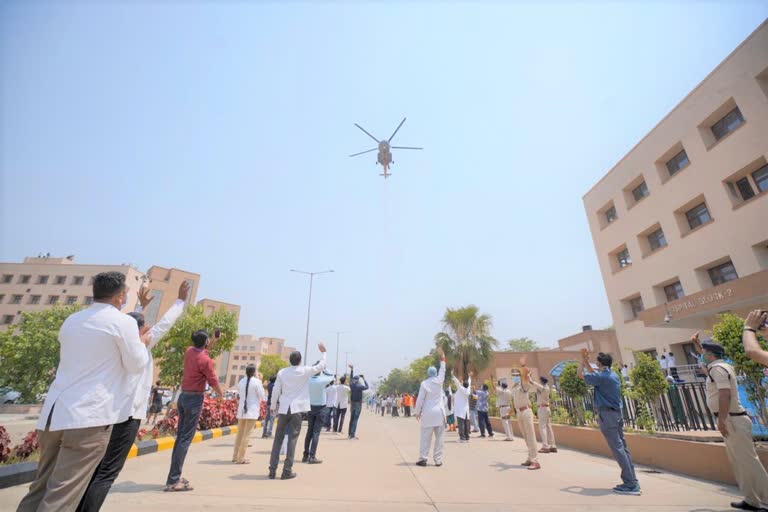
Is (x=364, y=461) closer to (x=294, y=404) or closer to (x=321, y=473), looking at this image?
(x=321, y=473)

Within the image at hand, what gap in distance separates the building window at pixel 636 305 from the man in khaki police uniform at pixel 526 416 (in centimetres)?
1721

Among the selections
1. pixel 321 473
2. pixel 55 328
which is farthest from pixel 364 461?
pixel 55 328

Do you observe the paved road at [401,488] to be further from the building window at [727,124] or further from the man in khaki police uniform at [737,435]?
the building window at [727,124]

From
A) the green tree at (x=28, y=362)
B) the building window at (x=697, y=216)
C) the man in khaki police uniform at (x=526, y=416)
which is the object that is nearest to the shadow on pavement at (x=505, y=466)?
the man in khaki police uniform at (x=526, y=416)

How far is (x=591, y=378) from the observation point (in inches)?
225

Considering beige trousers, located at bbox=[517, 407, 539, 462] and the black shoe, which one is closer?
the black shoe

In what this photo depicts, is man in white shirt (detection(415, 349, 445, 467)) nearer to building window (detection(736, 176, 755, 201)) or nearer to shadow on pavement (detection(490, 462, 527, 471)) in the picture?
shadow on pavement (detection(490, 462, 527, 471))

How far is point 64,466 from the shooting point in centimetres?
246

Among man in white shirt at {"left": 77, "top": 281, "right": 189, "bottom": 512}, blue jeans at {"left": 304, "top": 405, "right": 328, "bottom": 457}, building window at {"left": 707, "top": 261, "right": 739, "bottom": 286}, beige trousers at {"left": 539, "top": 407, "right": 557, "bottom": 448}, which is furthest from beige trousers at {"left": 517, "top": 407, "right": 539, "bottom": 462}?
building window at {"left": 707, "top": 261, "right": 739, "bottom": 286}

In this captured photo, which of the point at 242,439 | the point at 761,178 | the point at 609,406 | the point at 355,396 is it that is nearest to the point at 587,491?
the point at 609,406

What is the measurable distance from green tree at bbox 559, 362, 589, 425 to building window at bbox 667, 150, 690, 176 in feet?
49.6

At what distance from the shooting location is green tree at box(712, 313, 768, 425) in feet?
17.9

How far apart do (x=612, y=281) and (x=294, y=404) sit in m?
24.0

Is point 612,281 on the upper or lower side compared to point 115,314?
upper
